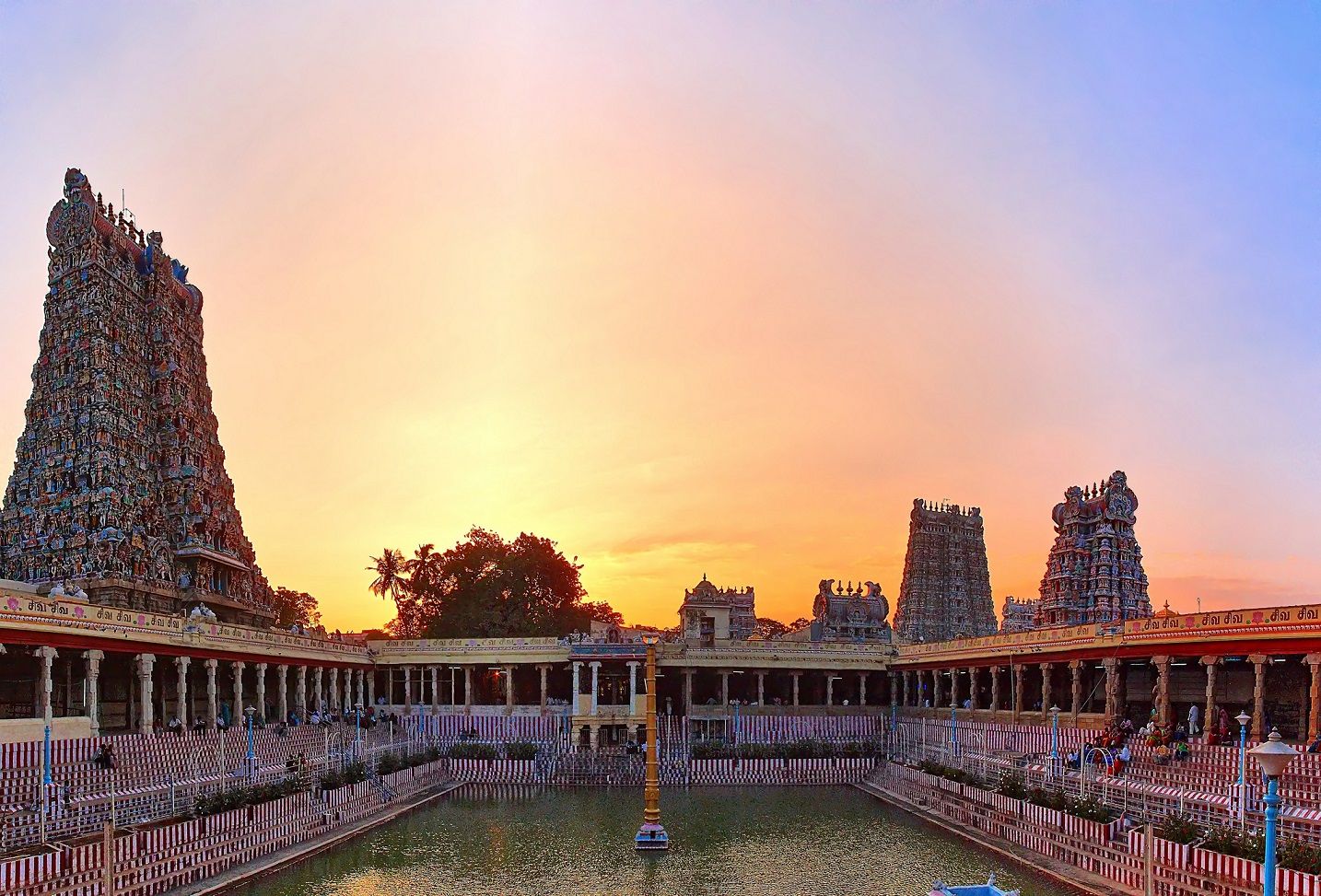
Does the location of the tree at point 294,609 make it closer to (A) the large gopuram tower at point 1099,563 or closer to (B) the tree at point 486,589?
(B) the tree at point 486,589

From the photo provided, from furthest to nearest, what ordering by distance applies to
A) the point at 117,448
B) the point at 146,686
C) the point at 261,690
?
the point at 117,448 → the point at 261,690 → the point at 146,686

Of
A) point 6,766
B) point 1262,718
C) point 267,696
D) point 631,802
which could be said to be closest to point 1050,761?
point 1262,718

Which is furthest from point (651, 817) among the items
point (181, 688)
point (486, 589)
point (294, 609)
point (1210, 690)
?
point (294, 609)

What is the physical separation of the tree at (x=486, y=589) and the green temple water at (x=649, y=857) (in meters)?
40.0

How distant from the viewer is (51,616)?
104 feet

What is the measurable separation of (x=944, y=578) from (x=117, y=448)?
208 feet

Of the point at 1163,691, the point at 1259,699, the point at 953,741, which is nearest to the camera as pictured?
the point at 1259,699

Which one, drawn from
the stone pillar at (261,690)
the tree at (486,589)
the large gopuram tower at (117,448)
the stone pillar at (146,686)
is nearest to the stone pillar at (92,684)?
the stone pillar at (146,686)

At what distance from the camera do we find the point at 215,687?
42.0 metres

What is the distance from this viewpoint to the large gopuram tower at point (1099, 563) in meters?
69.2

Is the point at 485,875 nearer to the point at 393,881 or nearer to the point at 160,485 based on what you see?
the point at 393,881

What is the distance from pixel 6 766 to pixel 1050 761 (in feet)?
99.1

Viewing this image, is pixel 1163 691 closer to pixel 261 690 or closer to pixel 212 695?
pixel 212 695

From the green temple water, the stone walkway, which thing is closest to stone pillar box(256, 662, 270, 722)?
the stone walkway
